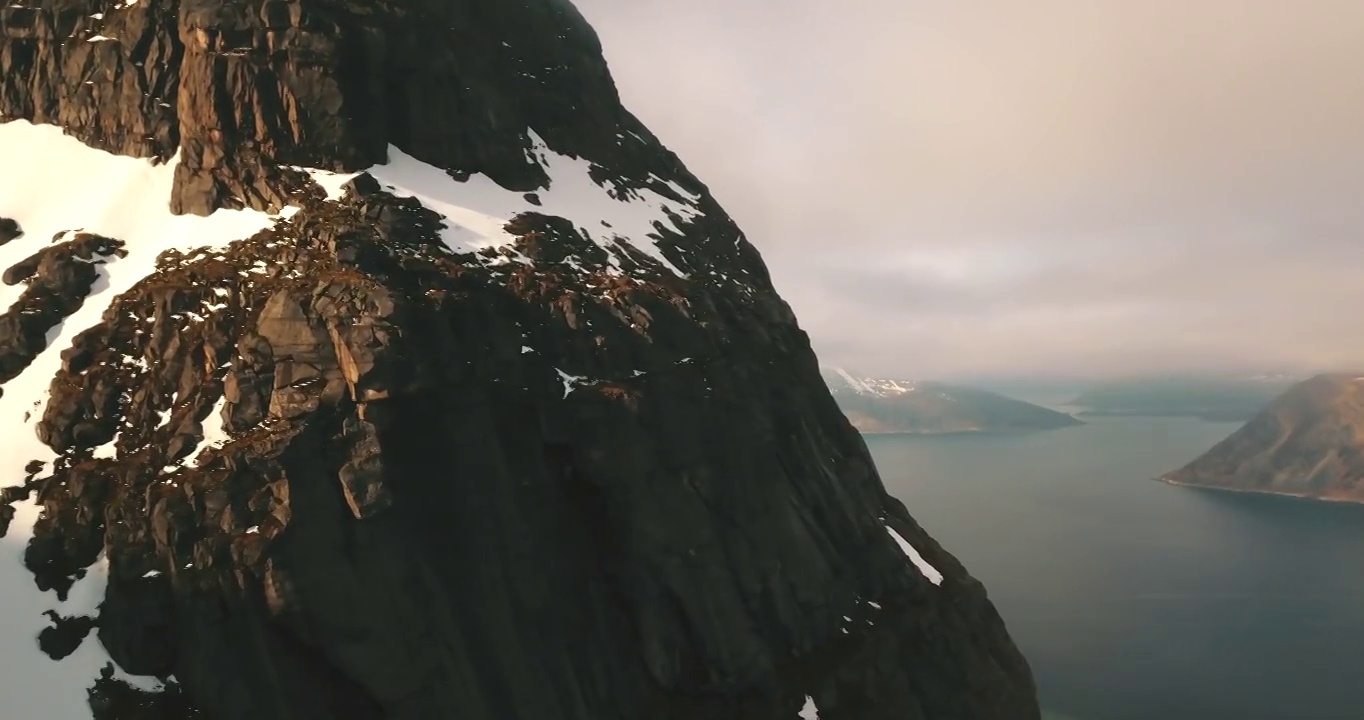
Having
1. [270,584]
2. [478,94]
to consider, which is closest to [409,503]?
[270,584]

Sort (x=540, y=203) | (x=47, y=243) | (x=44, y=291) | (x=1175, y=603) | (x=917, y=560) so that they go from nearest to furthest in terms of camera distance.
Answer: (x=44, y=291) → (x=47, y=243) → (x=540, y=203) → (x=917, y=560) → (x=1175, y=603)

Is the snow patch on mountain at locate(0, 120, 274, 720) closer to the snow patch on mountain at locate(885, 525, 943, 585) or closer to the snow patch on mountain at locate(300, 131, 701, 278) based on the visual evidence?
the snow patch on mountain at locate(300, 131, 701, 278)

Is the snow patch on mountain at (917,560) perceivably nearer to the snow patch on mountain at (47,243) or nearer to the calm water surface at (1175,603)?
the calm water surface at (1175,603)

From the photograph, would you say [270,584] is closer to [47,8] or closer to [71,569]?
[71,569]

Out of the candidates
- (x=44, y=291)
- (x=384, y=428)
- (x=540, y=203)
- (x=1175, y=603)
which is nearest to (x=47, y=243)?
(x=44, y=291)

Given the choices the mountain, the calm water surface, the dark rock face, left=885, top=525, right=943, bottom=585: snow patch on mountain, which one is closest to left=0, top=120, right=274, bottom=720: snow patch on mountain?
the mountain

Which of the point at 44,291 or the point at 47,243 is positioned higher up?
the point at 47,243

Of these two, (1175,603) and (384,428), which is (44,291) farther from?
(1175,603)

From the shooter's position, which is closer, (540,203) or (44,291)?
(44,291)
